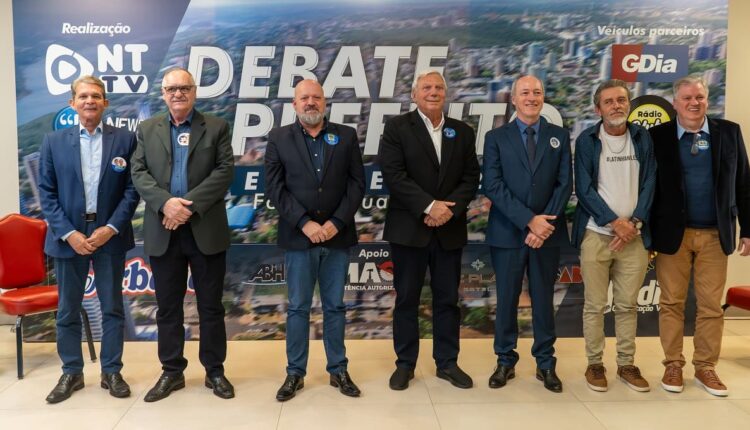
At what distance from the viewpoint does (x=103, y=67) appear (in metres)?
4.62

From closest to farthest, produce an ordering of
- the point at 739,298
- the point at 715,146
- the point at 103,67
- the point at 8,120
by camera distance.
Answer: the point at 715,146 → the point at 739,298 → the point at 103,67 → the point at 8,120

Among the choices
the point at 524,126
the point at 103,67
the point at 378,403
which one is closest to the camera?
the point at 378,403

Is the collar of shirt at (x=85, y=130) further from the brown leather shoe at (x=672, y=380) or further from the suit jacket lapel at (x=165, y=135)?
the brown leather shoe at (x=672, y=380)

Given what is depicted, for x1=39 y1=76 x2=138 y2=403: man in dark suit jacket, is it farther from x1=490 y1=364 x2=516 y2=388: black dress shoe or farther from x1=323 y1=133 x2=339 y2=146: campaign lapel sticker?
x1=490 y1=364 x2=516 y2=388: black dress shoe

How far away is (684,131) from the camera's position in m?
3.64

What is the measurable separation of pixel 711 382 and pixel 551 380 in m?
0.99

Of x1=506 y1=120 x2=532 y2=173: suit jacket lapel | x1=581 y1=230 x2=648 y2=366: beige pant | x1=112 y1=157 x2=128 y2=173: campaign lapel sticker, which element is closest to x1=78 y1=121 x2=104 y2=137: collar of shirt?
x1=112 y1=157 x2=128 y2=173: campaign lapel sticker

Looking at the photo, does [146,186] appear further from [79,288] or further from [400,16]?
[400,16]

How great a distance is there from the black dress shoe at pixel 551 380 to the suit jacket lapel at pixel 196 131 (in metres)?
2.61

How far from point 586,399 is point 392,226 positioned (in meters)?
1.58

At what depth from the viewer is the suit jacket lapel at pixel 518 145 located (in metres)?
3.62

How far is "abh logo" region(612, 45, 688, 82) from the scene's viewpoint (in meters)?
4.75

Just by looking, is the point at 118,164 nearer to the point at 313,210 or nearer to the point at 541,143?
the point at 313,210

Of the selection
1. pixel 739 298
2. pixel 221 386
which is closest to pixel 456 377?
pixel 221 386
